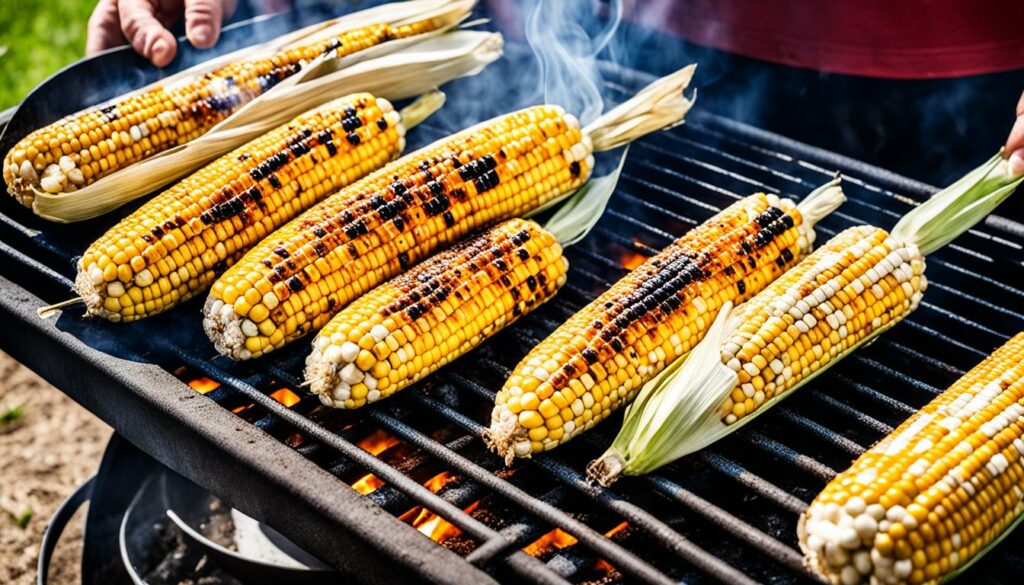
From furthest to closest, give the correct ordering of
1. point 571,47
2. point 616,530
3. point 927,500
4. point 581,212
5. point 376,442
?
1. point 571,47
2. point 581,212
3. point 376,442
4. point 616,530
5. point 927,500

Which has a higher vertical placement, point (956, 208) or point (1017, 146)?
point (1017, 146)

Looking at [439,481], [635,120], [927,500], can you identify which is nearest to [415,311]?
[439,481]

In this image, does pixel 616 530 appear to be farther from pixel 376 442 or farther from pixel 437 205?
pixel 437 205

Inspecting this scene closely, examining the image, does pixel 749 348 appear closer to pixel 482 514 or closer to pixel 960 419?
pixel 960 419

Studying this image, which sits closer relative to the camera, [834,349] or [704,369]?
[704,369]

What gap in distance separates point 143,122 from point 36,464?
216cm

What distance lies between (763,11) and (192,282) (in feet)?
7.76

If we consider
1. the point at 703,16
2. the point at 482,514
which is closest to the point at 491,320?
the point at 482,514

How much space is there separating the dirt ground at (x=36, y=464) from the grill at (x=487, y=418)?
1.65m

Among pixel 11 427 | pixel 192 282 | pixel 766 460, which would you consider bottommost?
pixel 11 427

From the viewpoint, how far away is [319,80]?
3.76 meters

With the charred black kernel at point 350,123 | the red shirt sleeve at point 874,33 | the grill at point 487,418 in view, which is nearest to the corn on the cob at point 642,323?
the grill at point 487,418

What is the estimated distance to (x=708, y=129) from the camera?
12.8 feet

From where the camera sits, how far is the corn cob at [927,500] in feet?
6.81
